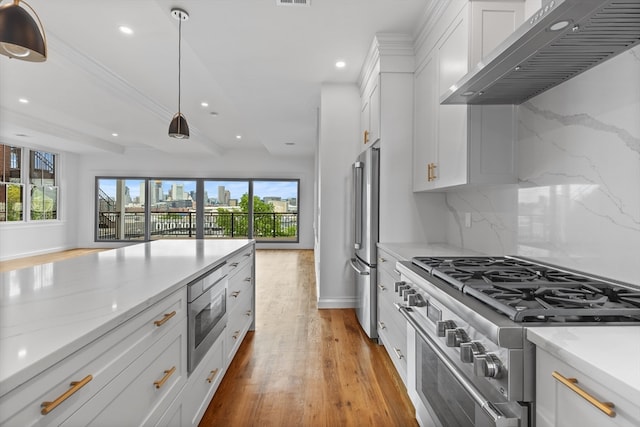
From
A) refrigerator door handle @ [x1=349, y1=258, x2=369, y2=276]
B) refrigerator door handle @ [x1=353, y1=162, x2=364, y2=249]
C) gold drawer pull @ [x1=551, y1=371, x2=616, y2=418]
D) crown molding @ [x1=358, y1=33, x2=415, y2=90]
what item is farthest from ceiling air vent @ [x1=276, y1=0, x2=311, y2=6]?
gold drawer pull @ [x1=551, y1=371, x2=616, y2=418]

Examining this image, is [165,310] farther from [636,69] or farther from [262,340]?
[636,69]

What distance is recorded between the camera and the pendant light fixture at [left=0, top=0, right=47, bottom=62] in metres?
1.54

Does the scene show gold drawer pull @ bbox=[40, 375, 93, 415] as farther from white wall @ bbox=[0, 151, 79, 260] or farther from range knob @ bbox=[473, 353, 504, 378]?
white wall @ bbox=[0, 151, 79, 260]

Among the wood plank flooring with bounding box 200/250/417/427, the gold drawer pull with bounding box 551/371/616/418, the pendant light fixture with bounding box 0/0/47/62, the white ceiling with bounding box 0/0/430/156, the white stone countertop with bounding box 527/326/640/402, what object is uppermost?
the white ceiling with bounding box 0/0/430/156

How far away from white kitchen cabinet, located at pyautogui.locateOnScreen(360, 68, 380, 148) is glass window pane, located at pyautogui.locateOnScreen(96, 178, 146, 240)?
8011 millimetres

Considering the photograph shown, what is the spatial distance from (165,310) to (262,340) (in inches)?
70.7

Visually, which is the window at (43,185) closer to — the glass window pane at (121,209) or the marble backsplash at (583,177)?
the glass window pane at (121,209)

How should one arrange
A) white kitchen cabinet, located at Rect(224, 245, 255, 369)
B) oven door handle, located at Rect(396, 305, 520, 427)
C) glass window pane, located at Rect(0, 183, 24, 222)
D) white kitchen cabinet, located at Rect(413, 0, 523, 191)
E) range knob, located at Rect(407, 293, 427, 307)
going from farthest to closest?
glass window pane, located at Rect(0, 183, 24, 222)
white kitchen cabinet, located at Rect(224, 245, 255, 369)
white kitchen cabinet, located at Rect(413, 0, 523, 191)
range knob, located at Rect(407, 293, 427, 307)
oven door handle, located at Rect(396, 305, 520, 427)

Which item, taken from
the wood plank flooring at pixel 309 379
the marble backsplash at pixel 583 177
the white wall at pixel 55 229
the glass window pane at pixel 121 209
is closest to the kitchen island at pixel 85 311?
the wood plank flooring at pixel 309 379

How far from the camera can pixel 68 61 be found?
351cm

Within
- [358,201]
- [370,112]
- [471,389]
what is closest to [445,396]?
[471,389]

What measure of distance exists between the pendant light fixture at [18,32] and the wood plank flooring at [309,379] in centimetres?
212

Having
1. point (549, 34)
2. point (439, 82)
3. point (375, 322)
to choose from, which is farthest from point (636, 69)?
point (375, 322)

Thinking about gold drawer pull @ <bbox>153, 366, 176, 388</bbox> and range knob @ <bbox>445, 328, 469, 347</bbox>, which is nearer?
range knob @ <bbox>445, 328, 469, 347</bbox>
